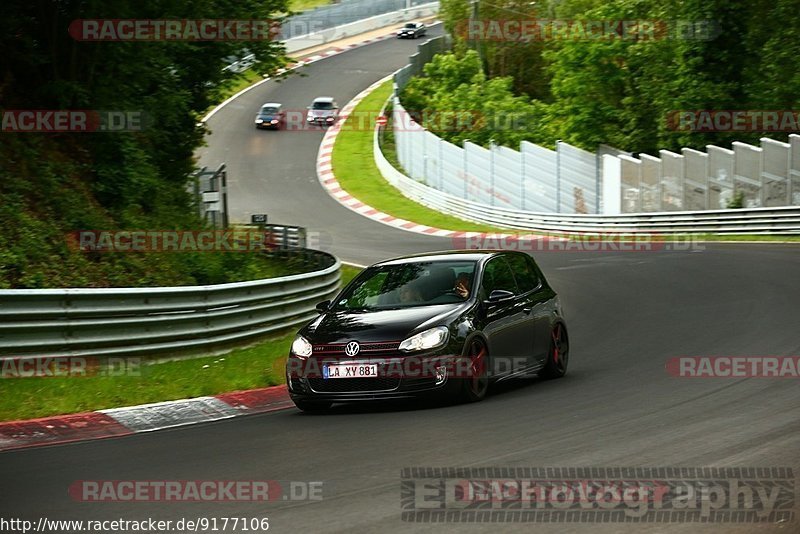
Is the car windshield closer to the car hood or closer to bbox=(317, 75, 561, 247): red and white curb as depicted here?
the car hood

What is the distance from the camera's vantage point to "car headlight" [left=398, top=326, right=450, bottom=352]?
34.7ft

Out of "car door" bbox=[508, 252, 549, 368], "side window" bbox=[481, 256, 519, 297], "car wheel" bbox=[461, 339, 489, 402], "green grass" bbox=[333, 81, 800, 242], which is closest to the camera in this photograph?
"car wheel" bbox=[461, 339, 489, 402]

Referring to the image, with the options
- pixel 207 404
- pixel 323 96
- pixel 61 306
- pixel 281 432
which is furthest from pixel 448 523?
pixel 323 96

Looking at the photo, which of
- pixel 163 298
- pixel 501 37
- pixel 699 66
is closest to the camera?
pixel 163 298

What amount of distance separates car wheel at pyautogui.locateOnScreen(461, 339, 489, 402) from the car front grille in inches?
28.3

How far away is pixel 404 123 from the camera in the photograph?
177ft

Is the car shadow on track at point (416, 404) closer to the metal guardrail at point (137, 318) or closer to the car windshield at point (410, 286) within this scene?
the car windshield at point (410, 286)

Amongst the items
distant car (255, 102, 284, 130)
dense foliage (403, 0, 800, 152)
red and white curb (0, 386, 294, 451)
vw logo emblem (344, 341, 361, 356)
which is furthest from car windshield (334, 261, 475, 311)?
distant car (255, 102, 284, 130)

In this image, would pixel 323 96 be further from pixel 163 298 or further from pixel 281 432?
pixel 281 432

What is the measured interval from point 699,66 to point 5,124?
92.9 feet

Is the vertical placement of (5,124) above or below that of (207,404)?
above

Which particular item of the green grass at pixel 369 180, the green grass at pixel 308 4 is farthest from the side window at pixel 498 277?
the green grass at pixel 308 4

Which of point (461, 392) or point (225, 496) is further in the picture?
point (461, 392)

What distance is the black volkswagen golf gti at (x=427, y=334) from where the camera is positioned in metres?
10.6
